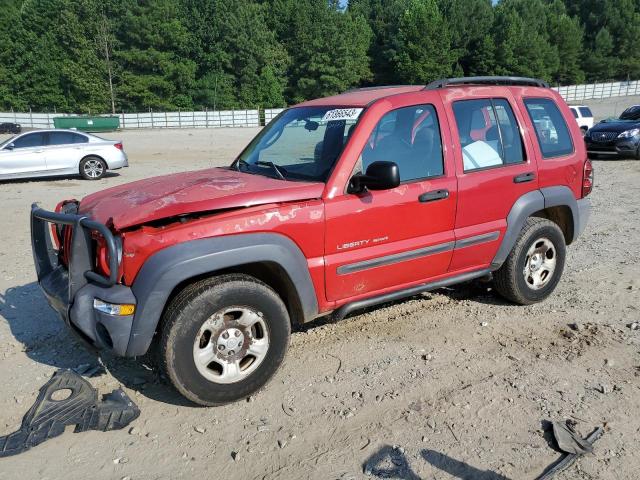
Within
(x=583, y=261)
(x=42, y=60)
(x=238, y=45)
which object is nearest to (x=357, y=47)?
(x=238, y=45)

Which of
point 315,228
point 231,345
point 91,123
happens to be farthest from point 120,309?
point 91,123

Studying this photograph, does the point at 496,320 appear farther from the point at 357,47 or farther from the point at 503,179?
the point at 357,47

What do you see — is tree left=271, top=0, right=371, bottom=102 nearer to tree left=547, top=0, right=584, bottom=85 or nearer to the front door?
tree left=547, top=0, right=584, bottom=85

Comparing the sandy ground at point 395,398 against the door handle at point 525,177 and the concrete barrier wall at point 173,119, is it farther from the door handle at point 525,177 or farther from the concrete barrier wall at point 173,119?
the concrete barrier wall at point 173,119

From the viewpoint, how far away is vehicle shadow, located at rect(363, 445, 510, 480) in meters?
2.95

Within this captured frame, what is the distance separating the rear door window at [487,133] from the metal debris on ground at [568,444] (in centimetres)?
202

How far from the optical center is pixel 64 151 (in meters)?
14.9

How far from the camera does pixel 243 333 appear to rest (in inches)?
143

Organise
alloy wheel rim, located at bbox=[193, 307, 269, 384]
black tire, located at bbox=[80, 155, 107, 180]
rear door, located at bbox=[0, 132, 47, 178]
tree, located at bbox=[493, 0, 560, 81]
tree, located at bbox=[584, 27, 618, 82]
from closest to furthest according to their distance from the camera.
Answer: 1. alloy wheel rim, located at bbox=[193, 307, 269, 384]
2. rear door, located at bbox=[0, 132, 47, 178]
3. black tire, located at bbox=[80, 155, 107, 180]
4. tree, located at bbox=[493, 0, 560, 81]
5. tree, located at bbox=[584, 27, 618, 82]

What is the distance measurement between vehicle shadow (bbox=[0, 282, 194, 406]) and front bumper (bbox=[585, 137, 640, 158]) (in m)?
15.8

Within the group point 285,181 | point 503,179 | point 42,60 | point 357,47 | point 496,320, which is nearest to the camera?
point 285,181

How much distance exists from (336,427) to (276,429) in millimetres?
362

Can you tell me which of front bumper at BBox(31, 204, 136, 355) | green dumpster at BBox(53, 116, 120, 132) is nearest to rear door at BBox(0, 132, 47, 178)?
front bumper at BBox(31, 204, 136, 355)

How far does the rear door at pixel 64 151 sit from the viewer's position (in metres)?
14.7
